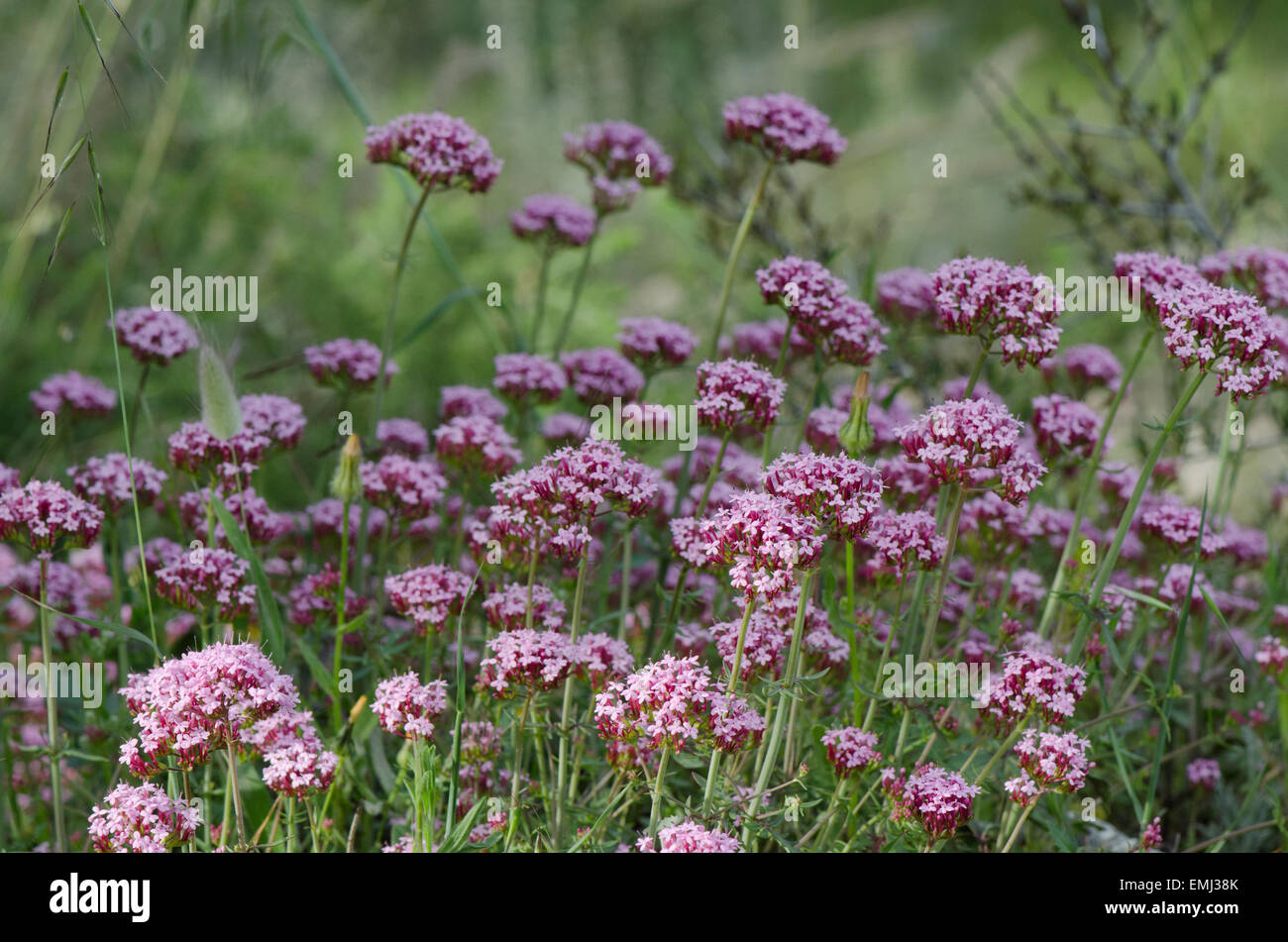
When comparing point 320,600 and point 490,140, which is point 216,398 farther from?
point 490,140

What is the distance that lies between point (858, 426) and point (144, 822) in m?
1.24

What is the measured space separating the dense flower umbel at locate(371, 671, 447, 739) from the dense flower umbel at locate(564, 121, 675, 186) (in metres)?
1.43

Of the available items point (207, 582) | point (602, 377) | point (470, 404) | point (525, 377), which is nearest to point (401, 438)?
point (470, 404)

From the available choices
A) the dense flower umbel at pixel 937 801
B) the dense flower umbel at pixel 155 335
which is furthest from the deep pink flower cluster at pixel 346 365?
the dense flower umbel at pixel 937 801

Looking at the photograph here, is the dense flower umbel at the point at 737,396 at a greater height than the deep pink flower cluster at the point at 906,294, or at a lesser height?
lesser

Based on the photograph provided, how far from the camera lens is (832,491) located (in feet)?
5.69

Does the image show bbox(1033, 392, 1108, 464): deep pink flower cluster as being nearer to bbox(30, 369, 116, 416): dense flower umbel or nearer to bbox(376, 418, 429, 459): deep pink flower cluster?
bbox(376, 418, 429, 459): deep pink flower cluster

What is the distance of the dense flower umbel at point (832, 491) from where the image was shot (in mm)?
1739

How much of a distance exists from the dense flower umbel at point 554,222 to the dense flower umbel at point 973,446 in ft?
4.09

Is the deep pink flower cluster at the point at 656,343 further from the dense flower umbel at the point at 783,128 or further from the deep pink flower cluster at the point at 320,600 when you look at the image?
the deep pink flower cluster at the point at 320,600

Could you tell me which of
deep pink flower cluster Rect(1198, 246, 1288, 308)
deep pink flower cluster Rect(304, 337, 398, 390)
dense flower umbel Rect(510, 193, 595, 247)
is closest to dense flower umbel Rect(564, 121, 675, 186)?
dense flower umbel Rect(510, 193, 595, 247)

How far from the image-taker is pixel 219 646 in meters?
1.70

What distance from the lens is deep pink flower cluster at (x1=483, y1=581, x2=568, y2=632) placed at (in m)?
2.03
